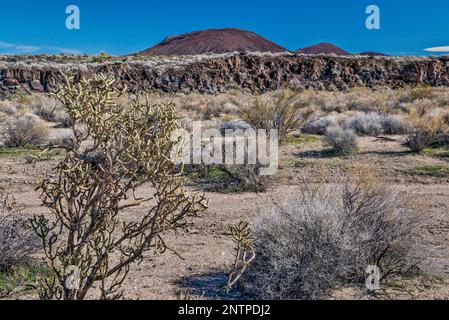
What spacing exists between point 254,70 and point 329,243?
136 feet

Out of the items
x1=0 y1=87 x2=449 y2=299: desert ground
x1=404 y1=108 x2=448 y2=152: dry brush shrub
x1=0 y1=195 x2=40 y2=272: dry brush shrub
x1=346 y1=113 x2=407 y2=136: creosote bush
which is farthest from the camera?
x1=346 y1=113 x2=407 y2=136: creosote bush

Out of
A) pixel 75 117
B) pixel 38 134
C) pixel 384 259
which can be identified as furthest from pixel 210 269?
pixel 38 134

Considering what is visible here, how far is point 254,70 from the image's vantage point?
1778 inches

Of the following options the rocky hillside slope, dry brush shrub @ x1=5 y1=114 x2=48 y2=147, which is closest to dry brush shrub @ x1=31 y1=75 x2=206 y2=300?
dry brush shrub @ x1=5 y1=114 x2=48 y2=147

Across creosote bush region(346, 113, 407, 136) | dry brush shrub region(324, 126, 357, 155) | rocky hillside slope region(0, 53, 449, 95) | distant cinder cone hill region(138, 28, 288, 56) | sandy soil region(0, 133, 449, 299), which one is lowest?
sandy soil region(0, 133, 449, 299)

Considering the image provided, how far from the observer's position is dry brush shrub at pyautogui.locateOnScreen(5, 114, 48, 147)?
14.7 m

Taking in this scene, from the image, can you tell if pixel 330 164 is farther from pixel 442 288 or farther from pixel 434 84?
pixel 434 84

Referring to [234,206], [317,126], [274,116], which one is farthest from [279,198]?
[317,126]

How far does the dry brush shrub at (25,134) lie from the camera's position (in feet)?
48.3

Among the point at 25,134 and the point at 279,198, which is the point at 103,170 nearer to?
the point at 279,198

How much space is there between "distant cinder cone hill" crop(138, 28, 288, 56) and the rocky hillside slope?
50250mm

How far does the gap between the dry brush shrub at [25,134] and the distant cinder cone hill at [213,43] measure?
8200 cm

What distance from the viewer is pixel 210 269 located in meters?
5.51

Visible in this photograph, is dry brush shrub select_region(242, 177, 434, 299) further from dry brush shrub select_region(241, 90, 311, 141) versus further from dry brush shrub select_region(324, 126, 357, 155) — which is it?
dry brush shrub select_region(241, 90, 311, 141)
